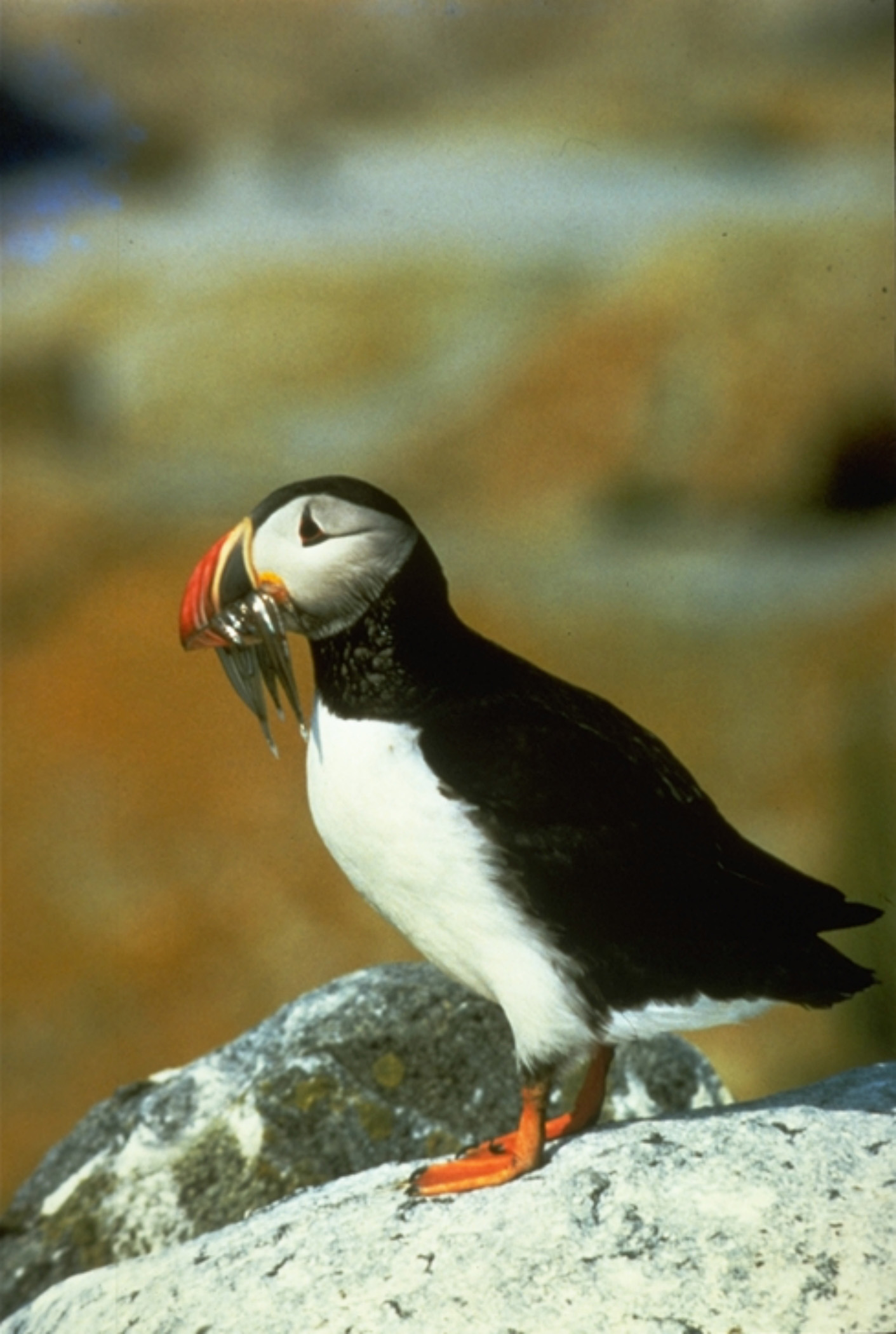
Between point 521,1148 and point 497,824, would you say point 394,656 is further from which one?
point 521,1148

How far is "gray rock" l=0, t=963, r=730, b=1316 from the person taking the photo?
164 inches

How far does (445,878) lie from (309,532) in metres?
0.73

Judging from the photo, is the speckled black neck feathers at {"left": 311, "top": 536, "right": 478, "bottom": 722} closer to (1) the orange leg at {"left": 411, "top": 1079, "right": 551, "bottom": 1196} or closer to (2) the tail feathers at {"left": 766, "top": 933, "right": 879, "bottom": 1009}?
(1) the orange leg at {"left": 411, "top": 1079, "right": 551, "bottom": 1196}

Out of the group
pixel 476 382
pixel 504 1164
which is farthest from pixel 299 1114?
pixel 476 382

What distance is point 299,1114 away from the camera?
13.8 ft

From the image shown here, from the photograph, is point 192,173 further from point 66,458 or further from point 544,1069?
point 544,1069

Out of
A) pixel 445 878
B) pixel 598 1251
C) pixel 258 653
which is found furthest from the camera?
pixel 258 653

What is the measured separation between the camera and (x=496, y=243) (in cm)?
427

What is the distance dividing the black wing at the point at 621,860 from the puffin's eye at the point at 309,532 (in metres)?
0.41

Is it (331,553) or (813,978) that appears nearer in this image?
(331,553)

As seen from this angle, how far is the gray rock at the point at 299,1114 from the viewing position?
13.6 ft

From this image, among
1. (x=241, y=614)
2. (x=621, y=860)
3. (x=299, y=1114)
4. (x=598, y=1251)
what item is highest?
(x=241, y=614)

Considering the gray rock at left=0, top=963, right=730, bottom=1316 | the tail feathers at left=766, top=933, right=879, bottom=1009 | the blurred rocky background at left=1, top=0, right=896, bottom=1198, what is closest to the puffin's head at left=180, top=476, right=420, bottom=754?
the blurred rocky background at left=1, top=0, right=896, bottom=1198

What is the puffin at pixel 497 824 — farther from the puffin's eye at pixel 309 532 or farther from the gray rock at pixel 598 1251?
the gray rock at pixel 598 1251
